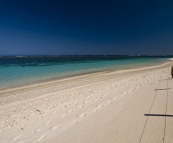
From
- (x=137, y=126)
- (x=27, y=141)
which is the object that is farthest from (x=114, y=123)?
(x=27, y=141)

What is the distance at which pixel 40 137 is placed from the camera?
482cm

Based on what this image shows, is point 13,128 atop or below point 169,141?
below

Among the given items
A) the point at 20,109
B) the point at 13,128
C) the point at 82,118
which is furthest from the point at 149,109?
the point at 20,109

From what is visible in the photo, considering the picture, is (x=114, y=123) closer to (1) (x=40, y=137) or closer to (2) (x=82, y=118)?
(2) (x=82, y=118)

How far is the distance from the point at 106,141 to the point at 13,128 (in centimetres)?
356

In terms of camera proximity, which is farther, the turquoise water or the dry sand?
the turquoise water

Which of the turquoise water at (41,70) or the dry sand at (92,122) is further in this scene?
the turquoise water at (41,70)

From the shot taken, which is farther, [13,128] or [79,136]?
[13,128]

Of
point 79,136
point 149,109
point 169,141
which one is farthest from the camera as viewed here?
point 149,109

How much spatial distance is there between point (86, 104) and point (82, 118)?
1787 mm

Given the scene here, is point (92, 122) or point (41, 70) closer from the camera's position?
point (92, 122)

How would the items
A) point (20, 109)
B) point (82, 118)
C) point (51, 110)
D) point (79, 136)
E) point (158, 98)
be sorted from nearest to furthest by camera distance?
point (79, 136) < point (82, 118) < point (51, 110) < point (20, 109) < point (158, 98)

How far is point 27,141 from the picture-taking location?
462 centimetres

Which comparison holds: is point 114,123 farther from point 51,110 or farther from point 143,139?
point 51,110
